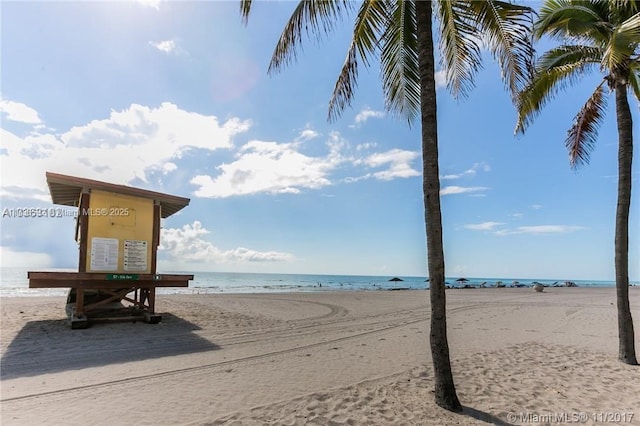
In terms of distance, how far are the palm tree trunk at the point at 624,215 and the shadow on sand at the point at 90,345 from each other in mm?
8539

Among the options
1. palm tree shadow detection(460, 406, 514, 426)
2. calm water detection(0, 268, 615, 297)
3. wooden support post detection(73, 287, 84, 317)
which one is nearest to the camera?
palm tree shadow detection(460, 406, 514, 426)

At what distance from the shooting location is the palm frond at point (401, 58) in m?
6.69

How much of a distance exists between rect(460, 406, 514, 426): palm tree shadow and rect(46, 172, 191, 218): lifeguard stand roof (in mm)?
10085

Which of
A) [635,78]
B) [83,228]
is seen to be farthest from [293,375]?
[635,78]

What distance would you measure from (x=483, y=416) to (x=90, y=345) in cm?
797

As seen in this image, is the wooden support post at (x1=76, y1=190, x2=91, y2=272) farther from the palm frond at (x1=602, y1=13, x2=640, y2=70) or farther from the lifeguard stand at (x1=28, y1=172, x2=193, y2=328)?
the palm frond at (x1=602, y1=13, x2=640, y2=70)

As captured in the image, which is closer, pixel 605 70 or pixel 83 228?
pixel 605 70

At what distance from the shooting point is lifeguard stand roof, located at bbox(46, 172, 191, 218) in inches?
401

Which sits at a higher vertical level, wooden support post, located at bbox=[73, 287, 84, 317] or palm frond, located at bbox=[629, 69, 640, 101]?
palm frond, located at bbox=[629, 69, 640, 101]

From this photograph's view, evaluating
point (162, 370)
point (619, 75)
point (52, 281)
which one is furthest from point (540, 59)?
point (52, 281)

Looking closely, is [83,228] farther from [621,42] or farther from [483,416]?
[621,42]

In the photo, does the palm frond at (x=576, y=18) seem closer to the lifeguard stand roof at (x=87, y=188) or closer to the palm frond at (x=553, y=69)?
the palm frond at (x=553, y=69)

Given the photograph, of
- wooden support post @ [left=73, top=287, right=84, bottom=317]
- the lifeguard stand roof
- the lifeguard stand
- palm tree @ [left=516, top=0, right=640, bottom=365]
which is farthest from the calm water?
palm tree @ [left=516, top=0, right=640, bottom=365]

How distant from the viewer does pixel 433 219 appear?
5.04 m
